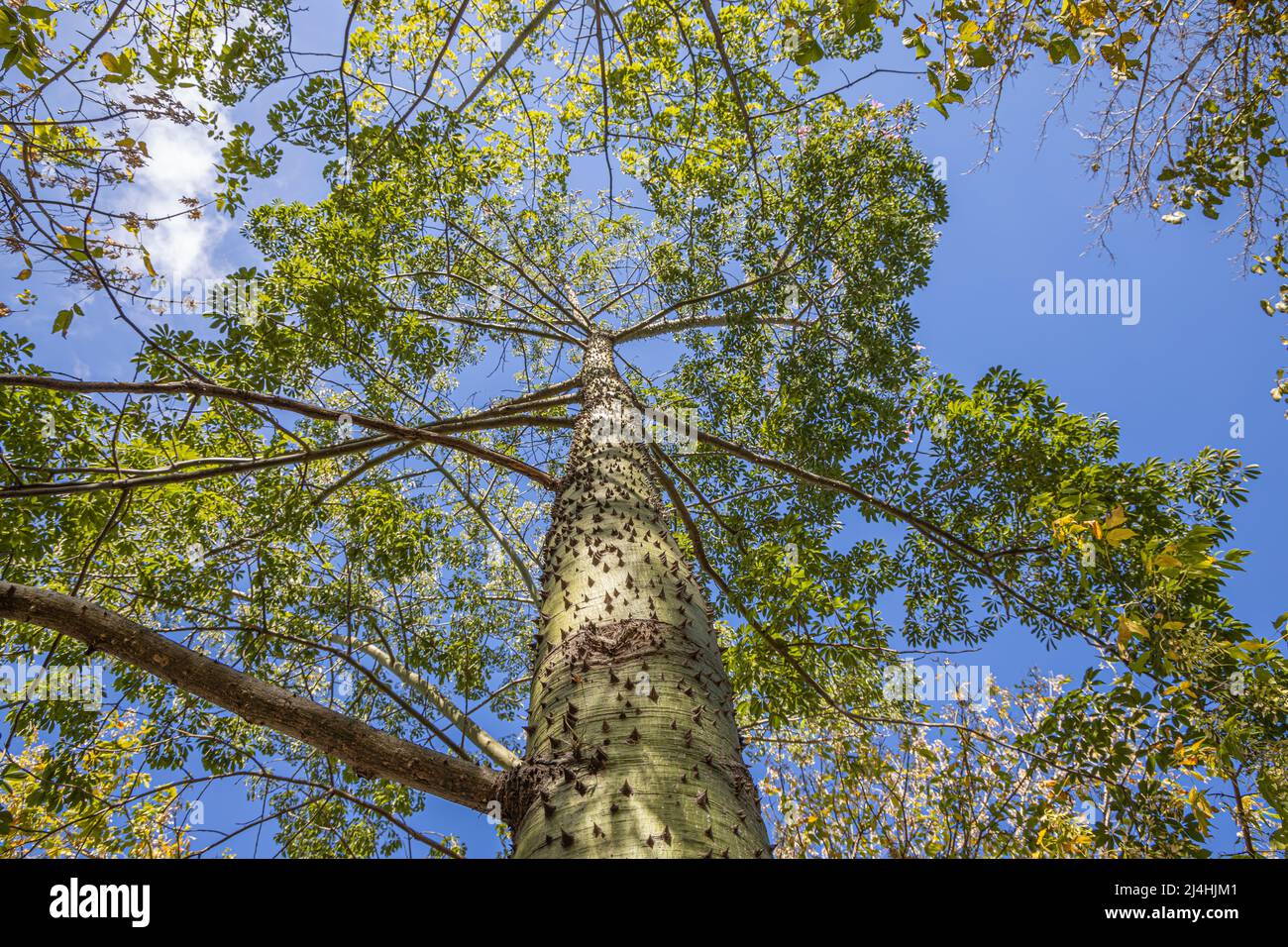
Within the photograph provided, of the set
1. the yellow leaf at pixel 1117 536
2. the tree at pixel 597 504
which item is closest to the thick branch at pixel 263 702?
the tree at pixel 597 504

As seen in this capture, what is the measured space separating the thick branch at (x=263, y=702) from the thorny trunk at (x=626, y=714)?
1.26ft

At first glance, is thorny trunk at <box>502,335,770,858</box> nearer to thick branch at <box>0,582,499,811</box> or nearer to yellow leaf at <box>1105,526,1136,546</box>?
thick branch at <box>0,582,499,811</box>

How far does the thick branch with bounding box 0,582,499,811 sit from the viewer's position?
6.93 feet

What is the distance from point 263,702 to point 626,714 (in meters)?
1.37

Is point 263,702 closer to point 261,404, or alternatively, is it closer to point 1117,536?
point 261,404

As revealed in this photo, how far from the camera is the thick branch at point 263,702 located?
211cm

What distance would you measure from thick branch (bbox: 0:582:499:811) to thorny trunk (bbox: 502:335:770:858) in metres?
0.38

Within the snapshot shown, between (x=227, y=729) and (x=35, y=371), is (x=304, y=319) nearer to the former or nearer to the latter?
(x=35, y=371)

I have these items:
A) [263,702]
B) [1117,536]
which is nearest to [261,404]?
[263,702]
